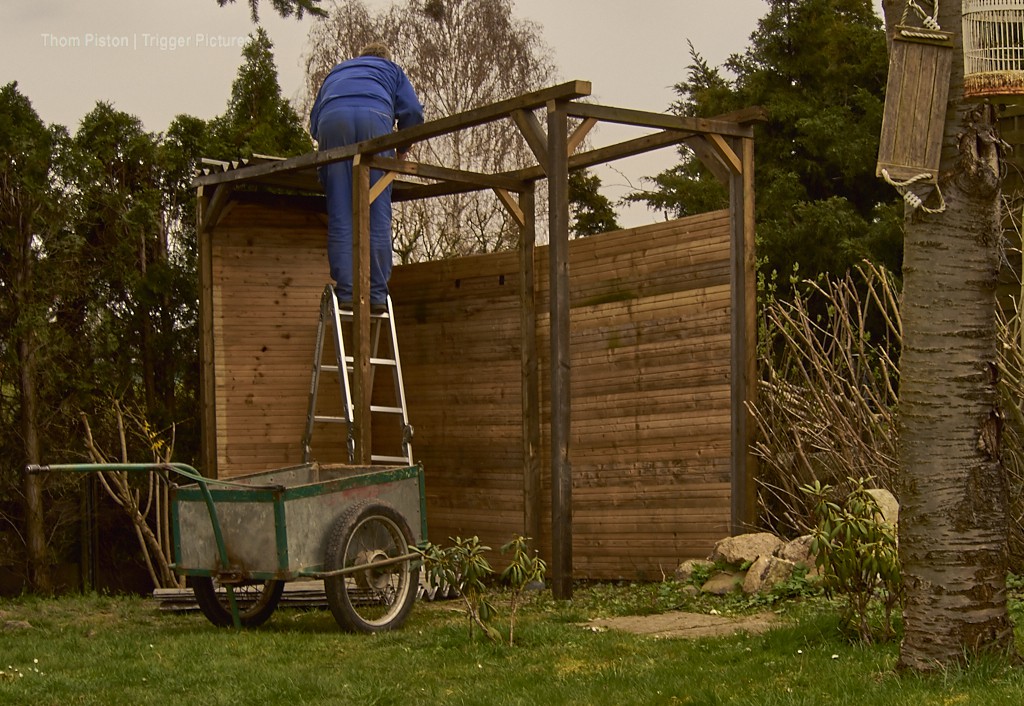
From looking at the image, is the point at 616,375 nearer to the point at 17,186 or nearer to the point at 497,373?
the point at 497,373

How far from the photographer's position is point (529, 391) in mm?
9914

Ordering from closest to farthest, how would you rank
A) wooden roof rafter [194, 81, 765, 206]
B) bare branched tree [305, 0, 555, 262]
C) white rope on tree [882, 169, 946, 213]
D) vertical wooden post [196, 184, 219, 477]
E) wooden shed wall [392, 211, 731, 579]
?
white rope on tree [882, 169, 946, 213]
wooden roof rafter [194, 81, 765, 206]
wooden shed wall [392, 211, 731, 579]
vertical wooden post [196, 184, 219, 477]
bare branched tree [305, 0, 555, 262]

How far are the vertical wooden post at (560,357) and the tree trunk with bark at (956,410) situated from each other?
3357 mm

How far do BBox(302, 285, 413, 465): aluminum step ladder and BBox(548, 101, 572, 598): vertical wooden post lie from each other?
1906mm

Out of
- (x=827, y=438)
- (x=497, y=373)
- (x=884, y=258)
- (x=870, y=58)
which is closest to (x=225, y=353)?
(x=497, y=373)

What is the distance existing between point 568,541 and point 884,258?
10.4 metres

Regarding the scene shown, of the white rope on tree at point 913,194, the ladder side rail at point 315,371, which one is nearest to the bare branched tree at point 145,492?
the ladder side rail at point 315,371

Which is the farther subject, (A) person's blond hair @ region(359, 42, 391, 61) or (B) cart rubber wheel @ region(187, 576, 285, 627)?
(A) person's blond hair @ region(359, 42, 391, 61)

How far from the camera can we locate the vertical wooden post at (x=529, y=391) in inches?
386

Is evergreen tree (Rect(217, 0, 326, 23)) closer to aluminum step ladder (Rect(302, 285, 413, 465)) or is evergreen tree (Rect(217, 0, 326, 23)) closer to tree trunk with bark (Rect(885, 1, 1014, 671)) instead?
aluminum step ladder (Rect(302, 285, 413, 465))

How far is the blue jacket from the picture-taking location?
10.2 metres

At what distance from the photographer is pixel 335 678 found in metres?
5.81

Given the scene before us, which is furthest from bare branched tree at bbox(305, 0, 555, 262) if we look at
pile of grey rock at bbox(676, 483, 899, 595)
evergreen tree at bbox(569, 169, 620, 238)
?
pile of grey rock at bbox(676, 483, 899, 595)

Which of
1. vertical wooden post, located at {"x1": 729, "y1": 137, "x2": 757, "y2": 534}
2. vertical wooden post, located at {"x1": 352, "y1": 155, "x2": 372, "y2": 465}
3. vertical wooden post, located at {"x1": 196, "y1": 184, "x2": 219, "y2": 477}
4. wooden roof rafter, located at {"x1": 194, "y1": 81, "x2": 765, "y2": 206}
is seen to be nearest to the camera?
wooden roof rafter, located at {"x1": 194, "y1": 81, "x2": 765, "y2": 206}
